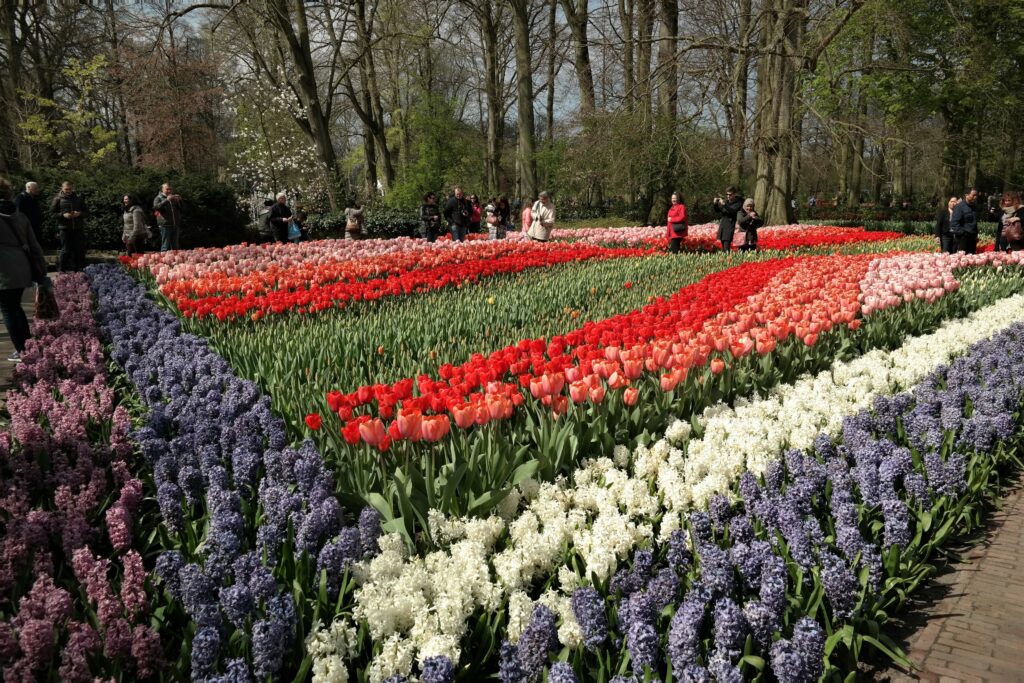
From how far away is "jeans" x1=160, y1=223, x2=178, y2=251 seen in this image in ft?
44.0

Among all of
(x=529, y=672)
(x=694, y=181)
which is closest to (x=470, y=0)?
(x=694, y=181)

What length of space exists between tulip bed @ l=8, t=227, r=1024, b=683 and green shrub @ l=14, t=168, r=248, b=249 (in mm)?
12693

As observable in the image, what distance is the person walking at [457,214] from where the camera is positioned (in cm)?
1559

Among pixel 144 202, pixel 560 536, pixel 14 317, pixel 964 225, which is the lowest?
pixel 560 536

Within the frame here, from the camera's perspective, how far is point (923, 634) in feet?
8.05

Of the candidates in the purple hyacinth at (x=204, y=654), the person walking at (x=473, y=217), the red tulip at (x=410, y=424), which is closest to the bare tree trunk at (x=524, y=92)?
the person walking at (x=473, y=217)

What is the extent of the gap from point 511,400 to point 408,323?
2.73 metres

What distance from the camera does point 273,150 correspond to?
3281 cm

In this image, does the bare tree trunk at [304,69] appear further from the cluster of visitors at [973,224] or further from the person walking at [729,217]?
the cluster of visitors at [973,224]

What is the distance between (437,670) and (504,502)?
101cm

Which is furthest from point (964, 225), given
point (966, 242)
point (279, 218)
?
point (279, 218)

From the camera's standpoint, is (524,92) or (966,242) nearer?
(966,242)

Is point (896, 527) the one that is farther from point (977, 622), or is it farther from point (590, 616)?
point (590, 616)

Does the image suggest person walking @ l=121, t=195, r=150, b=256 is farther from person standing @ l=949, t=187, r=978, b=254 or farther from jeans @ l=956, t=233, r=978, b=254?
jeans @ l=956, t=233, r=978, b=254
